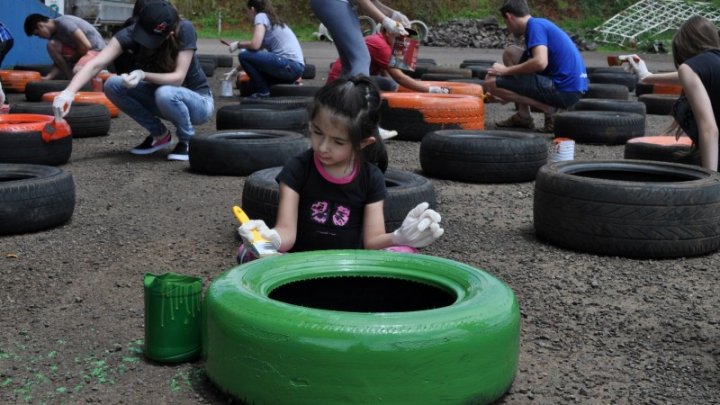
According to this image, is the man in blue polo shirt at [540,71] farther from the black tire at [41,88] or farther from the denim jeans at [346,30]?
the black tire at [41,88]

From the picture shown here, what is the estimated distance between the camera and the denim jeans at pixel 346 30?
6.28 metres

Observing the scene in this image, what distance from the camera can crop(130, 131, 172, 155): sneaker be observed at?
6441 mm

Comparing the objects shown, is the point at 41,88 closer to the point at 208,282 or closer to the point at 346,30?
the point at 346,30

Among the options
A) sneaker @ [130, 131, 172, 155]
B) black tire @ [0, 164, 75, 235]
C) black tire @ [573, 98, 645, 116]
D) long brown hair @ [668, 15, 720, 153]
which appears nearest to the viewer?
black tire @ [0, 164, 75, 235]

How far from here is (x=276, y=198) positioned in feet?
12.8

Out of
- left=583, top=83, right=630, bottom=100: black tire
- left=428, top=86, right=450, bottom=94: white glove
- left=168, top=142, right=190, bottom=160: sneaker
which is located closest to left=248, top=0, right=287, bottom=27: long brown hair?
left=428, top=86, right=450, bottom=94: white glove

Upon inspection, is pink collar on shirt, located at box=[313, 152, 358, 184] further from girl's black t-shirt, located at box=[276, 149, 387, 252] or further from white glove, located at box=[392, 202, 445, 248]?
white glove, located at box=[392, 202, 445, 248]

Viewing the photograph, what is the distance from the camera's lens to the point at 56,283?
11.5 ft

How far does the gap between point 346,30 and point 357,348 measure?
446 centimetres

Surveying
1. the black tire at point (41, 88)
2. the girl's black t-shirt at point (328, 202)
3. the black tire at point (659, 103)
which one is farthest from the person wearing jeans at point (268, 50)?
the girl's black t-shirt at point (328, 202)

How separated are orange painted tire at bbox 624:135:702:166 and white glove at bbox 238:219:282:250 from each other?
3.03m

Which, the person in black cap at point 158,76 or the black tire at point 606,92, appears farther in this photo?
the black tire at point 606,92

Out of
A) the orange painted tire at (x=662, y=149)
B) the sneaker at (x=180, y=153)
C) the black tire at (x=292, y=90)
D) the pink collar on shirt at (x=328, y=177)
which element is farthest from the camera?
the black tire at (x=292, y=90)

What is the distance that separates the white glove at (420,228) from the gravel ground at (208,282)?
→ 1.58 feet
